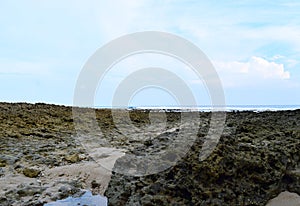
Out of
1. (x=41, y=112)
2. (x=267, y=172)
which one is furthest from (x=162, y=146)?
(x=41, y=112)

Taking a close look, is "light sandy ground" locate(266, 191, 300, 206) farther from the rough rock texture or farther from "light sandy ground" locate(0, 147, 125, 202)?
"light sandy ground" locate(0, 147, 125, 202)

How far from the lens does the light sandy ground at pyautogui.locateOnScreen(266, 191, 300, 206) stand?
4391mm

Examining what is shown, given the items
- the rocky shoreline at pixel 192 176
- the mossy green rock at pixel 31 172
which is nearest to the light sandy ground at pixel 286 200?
the rocky shoreline at pixel 192 176

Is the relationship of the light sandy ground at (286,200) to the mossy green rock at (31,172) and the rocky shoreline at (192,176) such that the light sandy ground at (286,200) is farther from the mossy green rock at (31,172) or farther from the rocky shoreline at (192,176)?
the mossy green rock at (31,172)

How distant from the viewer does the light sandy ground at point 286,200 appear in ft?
14.4

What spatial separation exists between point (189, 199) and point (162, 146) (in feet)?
3.23

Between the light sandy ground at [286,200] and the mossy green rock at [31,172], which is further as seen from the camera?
the mossy green rock at [31,172]

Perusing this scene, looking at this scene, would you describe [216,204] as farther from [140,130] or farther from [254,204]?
[140,130]

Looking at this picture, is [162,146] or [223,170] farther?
[162,146]

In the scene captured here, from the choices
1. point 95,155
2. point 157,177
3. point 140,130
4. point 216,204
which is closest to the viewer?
point 216,204

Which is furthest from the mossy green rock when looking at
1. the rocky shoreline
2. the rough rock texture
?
the rough rock texture

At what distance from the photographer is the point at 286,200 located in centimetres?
446

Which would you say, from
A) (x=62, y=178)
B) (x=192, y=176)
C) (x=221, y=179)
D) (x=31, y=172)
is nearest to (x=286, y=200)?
(x=221, y=179)

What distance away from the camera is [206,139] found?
4797 millimetres
